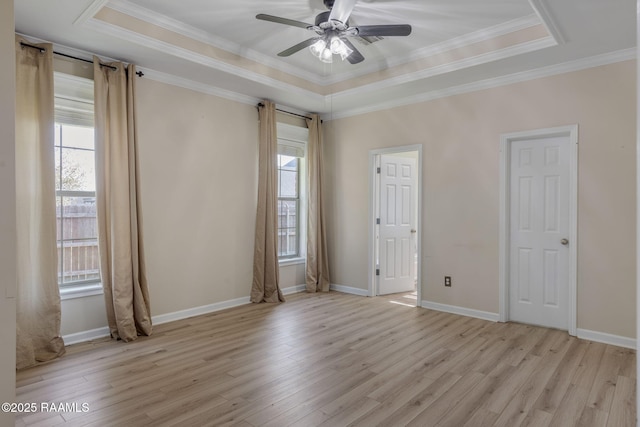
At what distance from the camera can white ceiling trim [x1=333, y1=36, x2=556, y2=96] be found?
3359 mm

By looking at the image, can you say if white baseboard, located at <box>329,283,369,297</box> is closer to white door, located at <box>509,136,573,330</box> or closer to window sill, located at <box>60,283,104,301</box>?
white door, located at <box>509,136,573,330</box>

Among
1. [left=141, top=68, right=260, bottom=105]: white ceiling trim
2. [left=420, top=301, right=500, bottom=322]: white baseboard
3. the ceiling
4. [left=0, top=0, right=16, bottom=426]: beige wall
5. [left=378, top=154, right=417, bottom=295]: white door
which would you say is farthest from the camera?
[left=378, top=154, right=417, bottom=295]: white door

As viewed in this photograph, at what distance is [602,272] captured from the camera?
11.5 ft

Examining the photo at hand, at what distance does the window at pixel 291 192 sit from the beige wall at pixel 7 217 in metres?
4.04

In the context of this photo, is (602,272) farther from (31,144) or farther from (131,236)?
(31,144)

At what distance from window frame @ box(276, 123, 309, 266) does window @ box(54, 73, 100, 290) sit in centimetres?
241

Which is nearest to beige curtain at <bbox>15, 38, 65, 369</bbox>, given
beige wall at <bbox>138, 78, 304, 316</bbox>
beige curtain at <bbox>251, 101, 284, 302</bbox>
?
beige wall at <bbox>138, 78, 304, 316</bbox>

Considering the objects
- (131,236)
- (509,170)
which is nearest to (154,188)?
(131,236)

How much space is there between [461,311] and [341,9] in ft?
11.5

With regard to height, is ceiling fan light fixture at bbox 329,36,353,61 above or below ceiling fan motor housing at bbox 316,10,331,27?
below

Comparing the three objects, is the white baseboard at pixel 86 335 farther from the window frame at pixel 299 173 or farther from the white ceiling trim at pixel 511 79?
the white ceiling trim at pixel 511 79

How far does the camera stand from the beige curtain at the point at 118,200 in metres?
3.42

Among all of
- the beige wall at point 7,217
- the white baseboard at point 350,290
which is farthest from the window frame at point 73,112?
the white baseboard at point 350,290

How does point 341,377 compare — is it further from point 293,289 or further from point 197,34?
point 197,34
